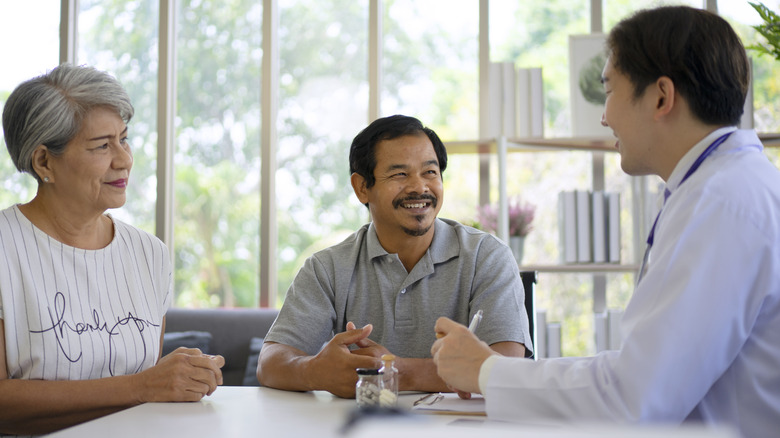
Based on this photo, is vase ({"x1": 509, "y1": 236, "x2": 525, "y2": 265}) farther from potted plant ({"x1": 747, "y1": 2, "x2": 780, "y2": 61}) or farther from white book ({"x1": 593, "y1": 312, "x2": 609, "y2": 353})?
potted plant ({"x1": 747, "y1": 2, "x2": 780, "y2": 61})

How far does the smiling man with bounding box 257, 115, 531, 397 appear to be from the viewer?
77.4 inches

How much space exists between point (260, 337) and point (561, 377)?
2.75 metres

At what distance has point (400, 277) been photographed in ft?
6.93

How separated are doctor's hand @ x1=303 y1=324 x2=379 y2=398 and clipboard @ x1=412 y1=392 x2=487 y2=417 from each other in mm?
154

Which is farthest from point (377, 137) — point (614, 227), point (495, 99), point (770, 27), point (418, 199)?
point (614, 227)

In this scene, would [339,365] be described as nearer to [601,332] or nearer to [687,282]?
[687,282]

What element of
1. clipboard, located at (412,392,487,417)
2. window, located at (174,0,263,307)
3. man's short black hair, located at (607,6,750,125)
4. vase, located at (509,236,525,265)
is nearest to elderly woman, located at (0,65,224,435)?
clipboard, located at (412,392,487,417)

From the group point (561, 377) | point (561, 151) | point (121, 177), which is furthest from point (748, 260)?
point (561, 151)

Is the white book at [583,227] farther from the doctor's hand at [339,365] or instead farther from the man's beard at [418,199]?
the doctor's hand at [339,365]

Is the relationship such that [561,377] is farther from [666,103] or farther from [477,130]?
[477,130]

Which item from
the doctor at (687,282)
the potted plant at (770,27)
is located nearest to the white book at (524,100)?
the potted plant at (770,27)

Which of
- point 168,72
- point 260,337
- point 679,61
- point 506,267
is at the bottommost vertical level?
point 260,337

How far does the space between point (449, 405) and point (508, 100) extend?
7.65ft

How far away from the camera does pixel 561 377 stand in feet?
4.13
